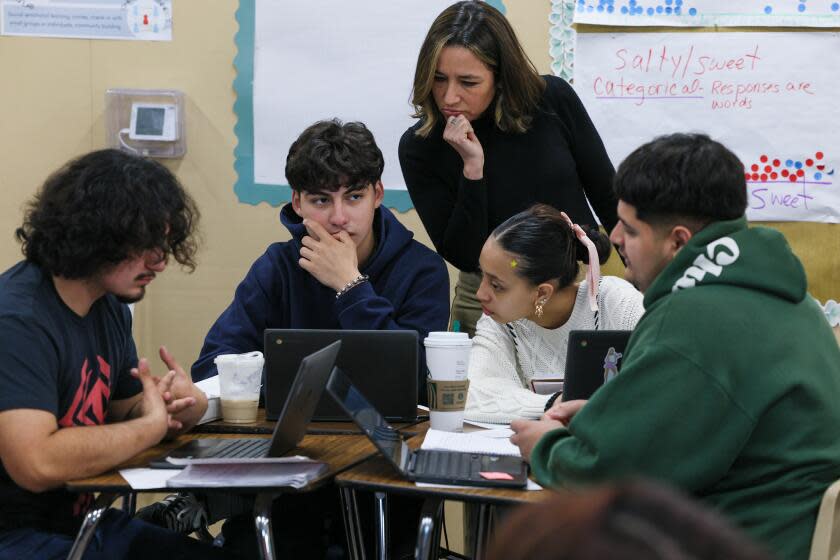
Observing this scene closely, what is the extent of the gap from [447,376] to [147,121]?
70.6 inches

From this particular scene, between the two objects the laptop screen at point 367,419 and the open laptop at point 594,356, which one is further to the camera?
the open laptop at point 594,356

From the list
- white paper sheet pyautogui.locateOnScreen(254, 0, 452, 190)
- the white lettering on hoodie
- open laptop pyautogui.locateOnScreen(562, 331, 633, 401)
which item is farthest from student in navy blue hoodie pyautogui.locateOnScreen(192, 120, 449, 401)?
the white lettering on hoodie

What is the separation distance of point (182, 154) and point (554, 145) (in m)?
1.38

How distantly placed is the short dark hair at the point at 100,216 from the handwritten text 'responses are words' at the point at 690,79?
176 cm

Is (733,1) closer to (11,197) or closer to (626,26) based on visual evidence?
(626,26)

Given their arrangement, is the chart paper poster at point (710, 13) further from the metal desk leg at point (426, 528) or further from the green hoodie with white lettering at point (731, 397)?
the metal desk leg at point (426, 528)

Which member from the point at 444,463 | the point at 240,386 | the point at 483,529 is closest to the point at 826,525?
the point at 444,463

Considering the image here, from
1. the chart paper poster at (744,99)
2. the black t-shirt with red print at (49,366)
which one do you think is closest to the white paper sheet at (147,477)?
the black t-shirt with red print at (49,366)

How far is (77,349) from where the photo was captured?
1772 mm

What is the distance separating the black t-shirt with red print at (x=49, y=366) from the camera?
163cm

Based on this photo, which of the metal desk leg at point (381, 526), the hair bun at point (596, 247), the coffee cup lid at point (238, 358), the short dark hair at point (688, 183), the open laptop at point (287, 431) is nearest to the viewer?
the short dark hair at point (688, 183)

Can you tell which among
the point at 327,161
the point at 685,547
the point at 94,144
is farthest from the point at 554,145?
the point at 685,547

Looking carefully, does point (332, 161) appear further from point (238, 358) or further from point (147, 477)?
point (147, 477)

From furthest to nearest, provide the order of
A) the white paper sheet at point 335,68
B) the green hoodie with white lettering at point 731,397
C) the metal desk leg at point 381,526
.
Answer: the white paper sheet at point 335,68, the metal desk leg at point 381,526, the green hoodie with white lettering at point 731,397
